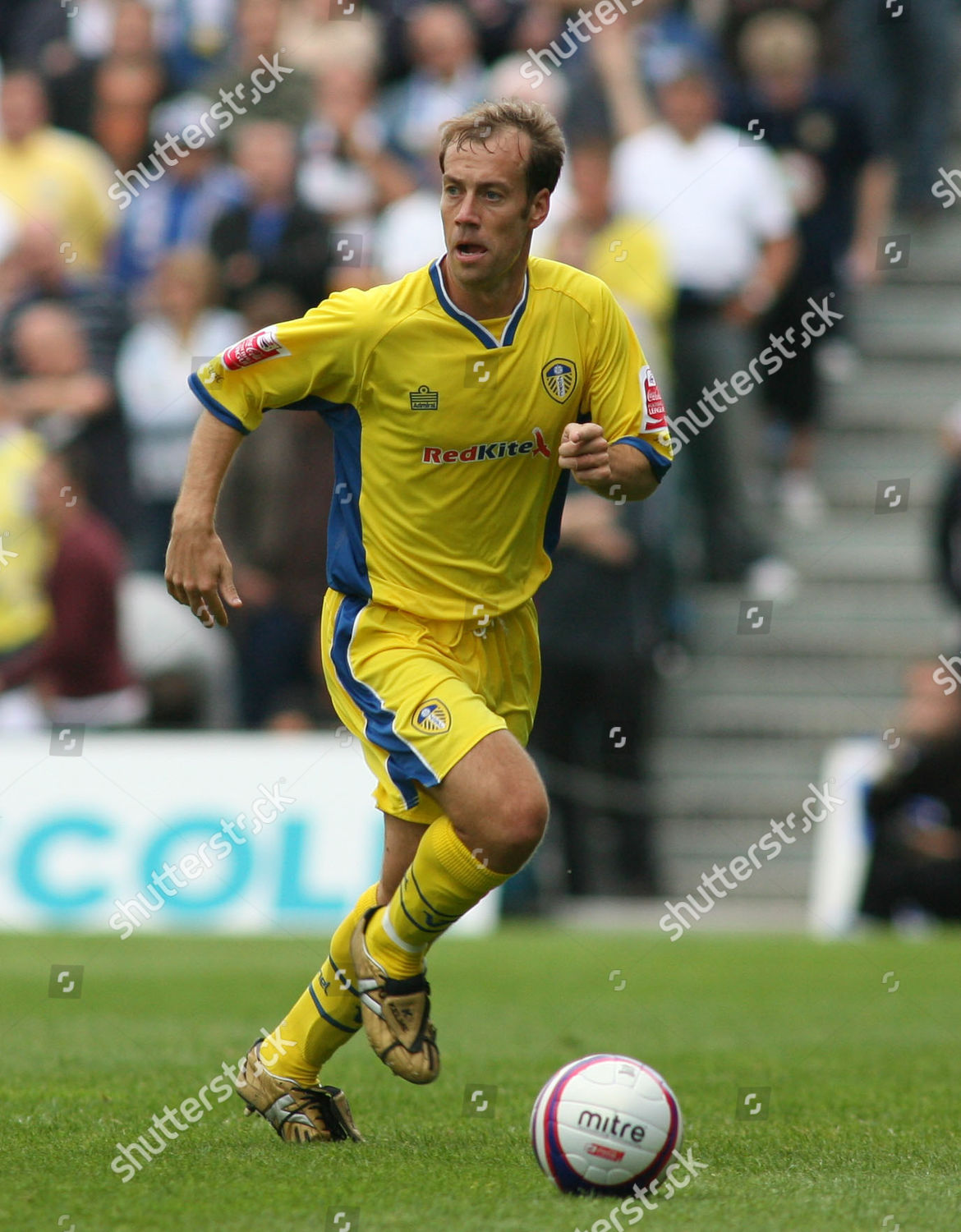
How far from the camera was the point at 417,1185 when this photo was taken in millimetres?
4824

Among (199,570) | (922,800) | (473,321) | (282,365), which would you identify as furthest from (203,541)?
(922,800)

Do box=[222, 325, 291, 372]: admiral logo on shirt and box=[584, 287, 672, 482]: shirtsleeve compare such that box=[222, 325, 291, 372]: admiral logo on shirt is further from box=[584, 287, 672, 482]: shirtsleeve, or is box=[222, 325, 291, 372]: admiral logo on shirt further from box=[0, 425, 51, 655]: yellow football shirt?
box=[0, 425, 51, 655]: yellow football shirt

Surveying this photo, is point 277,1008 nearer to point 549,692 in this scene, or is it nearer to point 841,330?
point 549,692

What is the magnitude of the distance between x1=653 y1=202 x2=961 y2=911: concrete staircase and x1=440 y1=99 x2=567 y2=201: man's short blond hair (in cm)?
903

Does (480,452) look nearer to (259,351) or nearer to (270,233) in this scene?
(259,351)

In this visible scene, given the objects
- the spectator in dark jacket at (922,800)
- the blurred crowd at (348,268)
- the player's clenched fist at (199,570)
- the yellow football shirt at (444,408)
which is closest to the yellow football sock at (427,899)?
the yellow football shirt at (444,408)

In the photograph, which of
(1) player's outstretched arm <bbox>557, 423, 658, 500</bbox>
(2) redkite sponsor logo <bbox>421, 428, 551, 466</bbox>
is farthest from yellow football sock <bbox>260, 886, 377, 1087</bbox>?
(1) player's outstretched arm <bbox>557, 423, 658, 500</bbox>

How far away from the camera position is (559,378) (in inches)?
218

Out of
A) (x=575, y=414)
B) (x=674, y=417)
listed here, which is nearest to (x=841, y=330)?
(x=674, y=417)

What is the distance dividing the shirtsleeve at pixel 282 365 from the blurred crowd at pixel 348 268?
7638 mm

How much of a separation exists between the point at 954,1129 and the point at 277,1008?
3916 millimetres

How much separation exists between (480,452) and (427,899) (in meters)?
1.28

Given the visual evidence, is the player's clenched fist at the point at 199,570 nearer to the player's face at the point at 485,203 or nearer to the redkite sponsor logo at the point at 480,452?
the redkite sponsor logo at the point at 480,452

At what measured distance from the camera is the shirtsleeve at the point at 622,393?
555 centimetres
